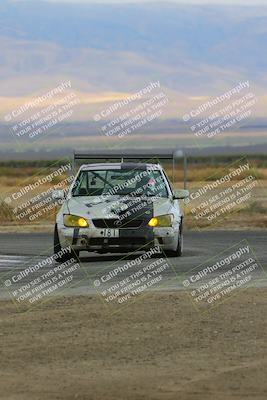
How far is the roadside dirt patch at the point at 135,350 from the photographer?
34.7ft

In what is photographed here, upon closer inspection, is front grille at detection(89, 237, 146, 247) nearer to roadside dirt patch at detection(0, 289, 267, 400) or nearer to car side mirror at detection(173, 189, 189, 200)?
car side mirror at detection(173, 189, 189, 200)

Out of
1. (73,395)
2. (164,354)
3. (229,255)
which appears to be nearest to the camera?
(73,395)

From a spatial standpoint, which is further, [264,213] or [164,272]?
[264,213]

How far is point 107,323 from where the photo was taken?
1413cm

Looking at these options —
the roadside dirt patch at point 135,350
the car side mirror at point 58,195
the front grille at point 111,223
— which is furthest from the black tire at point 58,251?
the roadside dirt patch at point 135,350

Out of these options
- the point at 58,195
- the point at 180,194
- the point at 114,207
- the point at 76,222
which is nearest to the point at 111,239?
the point at 114,207

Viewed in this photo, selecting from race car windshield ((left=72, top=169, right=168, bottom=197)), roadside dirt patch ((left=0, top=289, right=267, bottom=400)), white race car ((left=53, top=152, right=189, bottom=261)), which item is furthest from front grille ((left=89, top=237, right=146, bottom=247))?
roadside dirt patch ((left=0, top=289, right=267, bottom=400))

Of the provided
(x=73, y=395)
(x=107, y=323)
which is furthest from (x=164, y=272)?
(x=73, y=395)

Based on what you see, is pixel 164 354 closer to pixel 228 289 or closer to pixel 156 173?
pixel 228 289

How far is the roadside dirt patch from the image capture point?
10570mm

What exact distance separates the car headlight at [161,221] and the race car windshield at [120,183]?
64cm

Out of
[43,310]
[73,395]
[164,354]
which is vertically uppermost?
[73,395]

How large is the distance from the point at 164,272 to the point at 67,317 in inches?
208

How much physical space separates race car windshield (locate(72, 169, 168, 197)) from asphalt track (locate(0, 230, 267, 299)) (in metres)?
1.11
